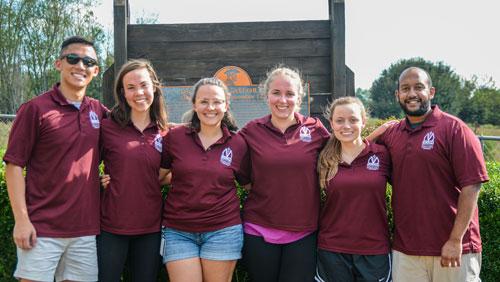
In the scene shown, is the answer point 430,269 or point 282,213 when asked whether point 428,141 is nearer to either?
point 430,269

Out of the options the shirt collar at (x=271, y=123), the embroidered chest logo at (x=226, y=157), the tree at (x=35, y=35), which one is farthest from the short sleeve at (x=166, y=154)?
the tree at (x=35, y=35)

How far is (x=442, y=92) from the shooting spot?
50.8 meters

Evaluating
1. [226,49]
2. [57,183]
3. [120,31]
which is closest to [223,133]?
[57,183]

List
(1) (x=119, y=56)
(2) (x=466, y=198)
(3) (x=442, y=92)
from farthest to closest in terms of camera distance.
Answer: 1. (3) (x=442, y=92)
2. (1) (x=119, y=56)
3. (2) (x=466, y=198)

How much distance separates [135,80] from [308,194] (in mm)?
1489

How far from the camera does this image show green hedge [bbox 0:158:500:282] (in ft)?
12.9

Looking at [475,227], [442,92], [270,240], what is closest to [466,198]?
[475,227]

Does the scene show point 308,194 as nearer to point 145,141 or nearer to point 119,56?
point 145,141

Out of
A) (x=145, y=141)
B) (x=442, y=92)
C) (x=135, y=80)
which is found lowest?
(x=145, y=141)

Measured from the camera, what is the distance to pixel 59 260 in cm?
338

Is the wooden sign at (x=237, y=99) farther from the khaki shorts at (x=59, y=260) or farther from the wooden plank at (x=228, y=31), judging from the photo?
the khaki shorts at (x=59, y=260)

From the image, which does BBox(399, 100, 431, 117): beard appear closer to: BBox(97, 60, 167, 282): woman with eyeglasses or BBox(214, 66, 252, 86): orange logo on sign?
BBox(97, 60, 167, 282): woman with eyeglasses

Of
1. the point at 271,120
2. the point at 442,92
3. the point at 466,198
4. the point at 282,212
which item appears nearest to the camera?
the point at 466,198

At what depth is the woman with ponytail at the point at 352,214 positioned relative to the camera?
11.0 feet
